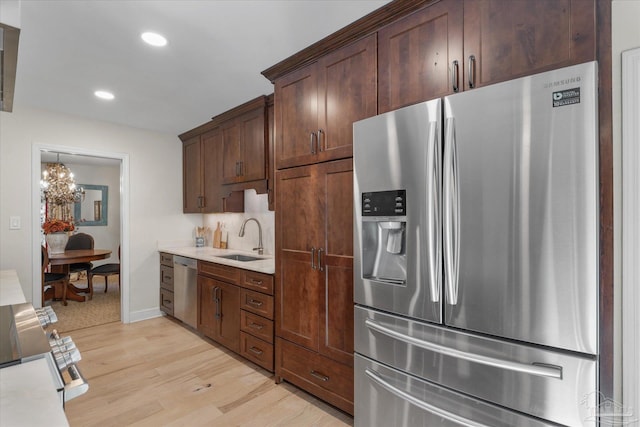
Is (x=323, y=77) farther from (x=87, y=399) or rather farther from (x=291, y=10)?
(x=87, y=399)

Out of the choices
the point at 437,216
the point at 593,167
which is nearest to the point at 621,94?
the point at 593,167

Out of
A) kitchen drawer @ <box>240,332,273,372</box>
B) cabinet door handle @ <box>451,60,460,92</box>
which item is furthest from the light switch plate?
cabinet door handle @ <box>451,60,460,92</box>

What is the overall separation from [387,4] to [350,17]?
238mm

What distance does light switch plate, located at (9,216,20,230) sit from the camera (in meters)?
3.17

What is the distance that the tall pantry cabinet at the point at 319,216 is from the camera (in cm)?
195

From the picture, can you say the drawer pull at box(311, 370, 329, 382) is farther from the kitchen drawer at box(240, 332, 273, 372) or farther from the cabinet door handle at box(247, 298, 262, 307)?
the cabinet door handle at box(247, 298, 262, 307)

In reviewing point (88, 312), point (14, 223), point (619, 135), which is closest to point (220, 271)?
point (14, 223)

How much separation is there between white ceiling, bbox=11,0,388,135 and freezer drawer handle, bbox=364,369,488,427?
1995mm

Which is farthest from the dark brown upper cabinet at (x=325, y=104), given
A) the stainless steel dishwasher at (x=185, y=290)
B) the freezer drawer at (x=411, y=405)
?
the stainless steel dishwasher at (x=185, y=290)

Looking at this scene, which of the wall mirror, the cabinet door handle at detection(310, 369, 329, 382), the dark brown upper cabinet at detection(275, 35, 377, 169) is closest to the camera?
the dark brown upper cabinet at detection(275, 35, 377, 169)

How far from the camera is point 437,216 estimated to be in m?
1.39

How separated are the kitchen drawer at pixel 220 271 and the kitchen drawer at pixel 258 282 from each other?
0.39 feet

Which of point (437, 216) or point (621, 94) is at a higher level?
point (621, 94)

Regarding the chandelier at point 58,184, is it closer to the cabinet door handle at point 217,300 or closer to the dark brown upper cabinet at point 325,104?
the cabinet door handle at point 217,300
